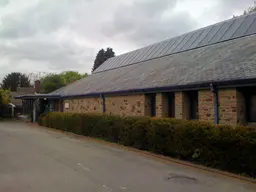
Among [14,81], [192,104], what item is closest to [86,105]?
[192,104]

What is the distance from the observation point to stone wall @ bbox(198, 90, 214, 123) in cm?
1250

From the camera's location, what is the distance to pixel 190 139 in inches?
381

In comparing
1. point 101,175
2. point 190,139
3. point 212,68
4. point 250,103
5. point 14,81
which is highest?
point 14,81

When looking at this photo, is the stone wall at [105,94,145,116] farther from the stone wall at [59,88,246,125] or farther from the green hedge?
the green hedge

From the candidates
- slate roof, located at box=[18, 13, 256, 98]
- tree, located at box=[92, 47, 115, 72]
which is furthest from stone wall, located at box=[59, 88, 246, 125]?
tree, located at box=[92, 47, 115, 72]

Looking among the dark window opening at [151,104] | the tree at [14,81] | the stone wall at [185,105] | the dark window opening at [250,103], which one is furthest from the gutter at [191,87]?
the tree at [14,81]

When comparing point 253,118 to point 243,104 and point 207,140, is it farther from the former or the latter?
point 207,140

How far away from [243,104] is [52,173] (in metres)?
8.06

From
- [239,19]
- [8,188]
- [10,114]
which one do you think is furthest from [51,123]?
[10,114]

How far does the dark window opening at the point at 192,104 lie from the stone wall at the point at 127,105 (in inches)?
123

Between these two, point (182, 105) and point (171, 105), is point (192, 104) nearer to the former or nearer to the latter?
point (182, 105)

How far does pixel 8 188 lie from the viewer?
645 centimetres

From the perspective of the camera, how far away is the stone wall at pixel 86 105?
21378 millimetres

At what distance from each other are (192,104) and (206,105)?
1454 mm
